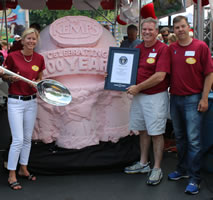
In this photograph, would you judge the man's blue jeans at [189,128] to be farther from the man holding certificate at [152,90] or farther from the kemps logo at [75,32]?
the kemps logo at [75,32]

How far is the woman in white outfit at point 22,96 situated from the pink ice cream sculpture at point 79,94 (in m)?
0.47

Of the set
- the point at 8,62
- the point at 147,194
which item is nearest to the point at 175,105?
the point at 147,194

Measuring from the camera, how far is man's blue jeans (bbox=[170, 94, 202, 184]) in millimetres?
2961

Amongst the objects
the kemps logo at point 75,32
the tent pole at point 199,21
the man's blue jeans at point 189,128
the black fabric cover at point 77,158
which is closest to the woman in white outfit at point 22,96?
the black fabric cover at point 77,158

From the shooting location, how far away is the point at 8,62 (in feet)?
9.84

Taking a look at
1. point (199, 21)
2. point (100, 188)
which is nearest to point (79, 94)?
point (100, 188)

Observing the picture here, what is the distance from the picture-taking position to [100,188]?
3154 mm

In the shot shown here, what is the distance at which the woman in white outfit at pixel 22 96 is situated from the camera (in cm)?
298

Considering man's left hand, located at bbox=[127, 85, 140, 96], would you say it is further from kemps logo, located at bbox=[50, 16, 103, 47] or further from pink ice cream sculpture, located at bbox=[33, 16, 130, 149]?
kemps logo, located at bbox=[50, 16, 103, 47]

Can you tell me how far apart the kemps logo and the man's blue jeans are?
4.58 ft

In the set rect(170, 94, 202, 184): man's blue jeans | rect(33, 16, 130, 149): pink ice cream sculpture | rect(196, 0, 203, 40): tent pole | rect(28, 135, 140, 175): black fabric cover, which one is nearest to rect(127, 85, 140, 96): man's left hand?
rect(170, 94, 202, 184): man's blue jeans

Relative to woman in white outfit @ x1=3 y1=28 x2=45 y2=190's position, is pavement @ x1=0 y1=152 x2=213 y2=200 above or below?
below

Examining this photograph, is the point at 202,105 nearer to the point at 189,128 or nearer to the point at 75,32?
the point at 189,128

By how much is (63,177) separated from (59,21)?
2035 millimetres
